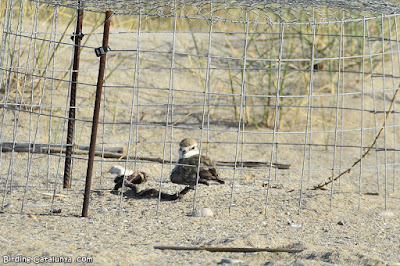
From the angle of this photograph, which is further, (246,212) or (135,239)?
(246,212)

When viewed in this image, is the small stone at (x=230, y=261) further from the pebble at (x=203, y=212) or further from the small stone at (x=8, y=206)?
the small stone at (x=8, y=206)

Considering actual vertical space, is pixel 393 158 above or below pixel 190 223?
above

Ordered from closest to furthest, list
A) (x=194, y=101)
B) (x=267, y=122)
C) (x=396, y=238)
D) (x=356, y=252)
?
(x=356, y=252), (x=396, y=238), (x=267, y=122), (x=194, y=101)

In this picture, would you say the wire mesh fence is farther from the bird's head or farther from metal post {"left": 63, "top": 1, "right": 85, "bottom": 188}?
the bird's head

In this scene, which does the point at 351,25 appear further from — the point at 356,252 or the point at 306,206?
the point at 356,252

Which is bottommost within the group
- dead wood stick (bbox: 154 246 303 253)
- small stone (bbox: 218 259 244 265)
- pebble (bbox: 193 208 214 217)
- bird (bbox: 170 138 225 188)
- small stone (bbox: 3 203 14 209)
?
small stone (bbox: 218 259 244 265)

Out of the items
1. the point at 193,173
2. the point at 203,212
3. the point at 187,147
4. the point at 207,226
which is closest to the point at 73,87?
the point at 187,147

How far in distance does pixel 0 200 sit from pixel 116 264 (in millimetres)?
1717

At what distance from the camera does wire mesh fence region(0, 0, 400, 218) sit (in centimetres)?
445

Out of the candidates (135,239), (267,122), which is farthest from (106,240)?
(267,122)

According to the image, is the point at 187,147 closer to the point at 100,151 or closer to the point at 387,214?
the point at 100,151

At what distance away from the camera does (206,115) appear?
25.3ft

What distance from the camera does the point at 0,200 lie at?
462cm

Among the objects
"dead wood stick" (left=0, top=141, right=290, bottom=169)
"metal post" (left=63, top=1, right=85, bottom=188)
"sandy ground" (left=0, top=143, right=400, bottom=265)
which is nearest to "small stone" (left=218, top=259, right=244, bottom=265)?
"sandy ground" (left=0, top=143, right=400, bottom=265)
